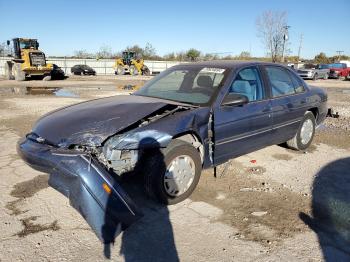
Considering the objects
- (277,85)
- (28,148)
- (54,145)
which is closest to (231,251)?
(54,145)

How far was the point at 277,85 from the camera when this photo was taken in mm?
5125

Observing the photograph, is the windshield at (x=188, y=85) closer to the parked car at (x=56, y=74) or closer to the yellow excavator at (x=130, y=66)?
the parked car at (x=56, y=74)

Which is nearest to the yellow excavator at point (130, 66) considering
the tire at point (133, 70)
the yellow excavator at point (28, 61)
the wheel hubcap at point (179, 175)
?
the tire at point (133, 70)

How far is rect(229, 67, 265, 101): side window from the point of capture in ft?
14.6

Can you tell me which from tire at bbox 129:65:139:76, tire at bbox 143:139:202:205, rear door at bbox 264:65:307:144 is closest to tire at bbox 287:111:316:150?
rear door at bbox 264:65:307:144

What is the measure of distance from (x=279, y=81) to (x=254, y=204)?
7.58 ft

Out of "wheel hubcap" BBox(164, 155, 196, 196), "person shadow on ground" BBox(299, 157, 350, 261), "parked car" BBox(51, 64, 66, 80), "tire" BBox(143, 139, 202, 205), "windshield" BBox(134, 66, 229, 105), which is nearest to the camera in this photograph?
"person shadow on ground" BBox(299, 157, 350, 261)

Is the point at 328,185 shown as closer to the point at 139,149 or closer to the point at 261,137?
the point at 261,137

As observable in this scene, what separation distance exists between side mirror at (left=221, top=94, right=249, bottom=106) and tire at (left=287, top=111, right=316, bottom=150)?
80.1 inches

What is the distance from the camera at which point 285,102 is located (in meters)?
5.16

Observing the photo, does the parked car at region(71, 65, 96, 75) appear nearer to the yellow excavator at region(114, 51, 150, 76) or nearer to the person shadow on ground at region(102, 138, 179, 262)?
the yellow excavator at region(114, 51, 150, 76)

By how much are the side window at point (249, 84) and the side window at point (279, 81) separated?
0.98 ft

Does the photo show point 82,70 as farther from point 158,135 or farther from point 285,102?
point 158,135

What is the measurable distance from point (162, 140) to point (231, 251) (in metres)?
1.31
